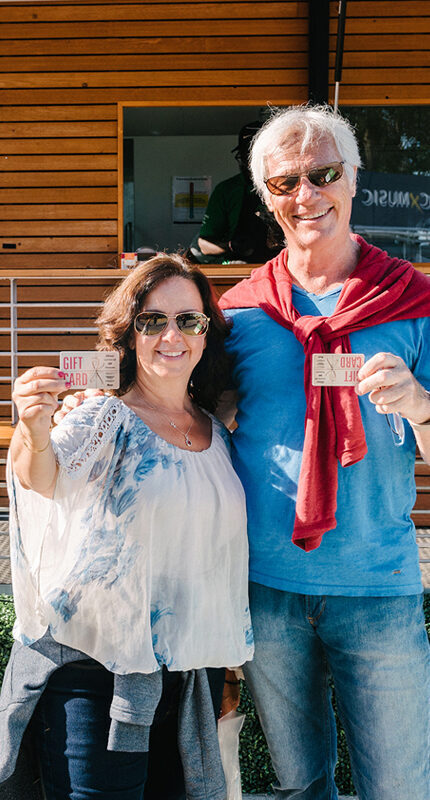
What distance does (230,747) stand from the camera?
2.15 meters

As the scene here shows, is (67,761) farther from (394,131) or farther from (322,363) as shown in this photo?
(394,131)

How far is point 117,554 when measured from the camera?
1.75 meters

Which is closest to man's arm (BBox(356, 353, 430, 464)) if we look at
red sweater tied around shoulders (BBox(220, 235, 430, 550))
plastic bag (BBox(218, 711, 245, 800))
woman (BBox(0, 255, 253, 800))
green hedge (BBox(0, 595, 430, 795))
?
red sweater tied around shoulders (BBox(220, 235, 430, 550))

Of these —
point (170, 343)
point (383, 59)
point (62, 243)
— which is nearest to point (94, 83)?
point (62, 243)

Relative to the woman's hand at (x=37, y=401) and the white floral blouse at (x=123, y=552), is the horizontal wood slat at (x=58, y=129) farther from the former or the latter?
the woman's hand at (x=37, y=401)

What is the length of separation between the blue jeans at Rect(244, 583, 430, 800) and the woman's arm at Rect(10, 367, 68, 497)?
2.30ft

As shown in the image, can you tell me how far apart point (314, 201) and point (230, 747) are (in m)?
1.64

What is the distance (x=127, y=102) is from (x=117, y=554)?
460 centimetres

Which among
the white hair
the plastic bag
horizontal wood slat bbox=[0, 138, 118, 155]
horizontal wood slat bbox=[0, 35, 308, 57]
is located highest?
horizontal wood slat bbox=[0, 35, 308, 57]

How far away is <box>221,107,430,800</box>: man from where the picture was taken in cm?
186

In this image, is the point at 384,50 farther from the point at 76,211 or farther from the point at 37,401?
the point at 37,401

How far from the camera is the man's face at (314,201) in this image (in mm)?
2004

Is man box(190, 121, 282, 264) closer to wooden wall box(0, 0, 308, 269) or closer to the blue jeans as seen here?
wooden wall box(0, 0, 308, 269)

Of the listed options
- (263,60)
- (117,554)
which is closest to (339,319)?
(117,554)
